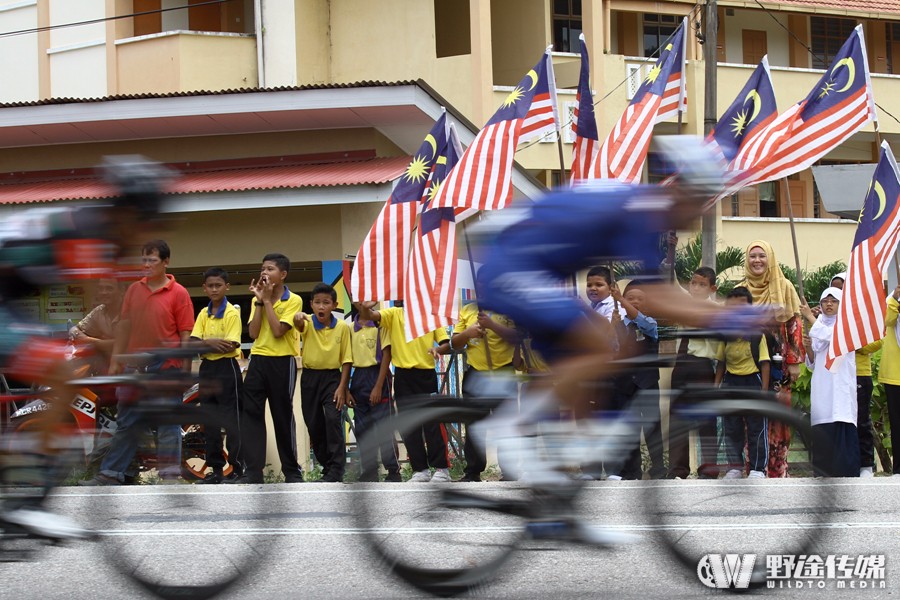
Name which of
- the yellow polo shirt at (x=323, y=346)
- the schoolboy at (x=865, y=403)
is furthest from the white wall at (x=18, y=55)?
the schoolboy at (x=865, y=403)

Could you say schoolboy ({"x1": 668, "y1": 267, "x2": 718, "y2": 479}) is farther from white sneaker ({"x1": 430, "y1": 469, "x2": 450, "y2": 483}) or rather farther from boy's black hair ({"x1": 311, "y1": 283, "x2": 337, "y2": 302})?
boy's black hair ({"x1": 311, "y1": 283, "x2": 337, "y2": 302})

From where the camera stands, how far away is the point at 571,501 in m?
4.83

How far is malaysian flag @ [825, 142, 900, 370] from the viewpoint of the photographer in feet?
35.9

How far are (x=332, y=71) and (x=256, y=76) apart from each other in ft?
6.77

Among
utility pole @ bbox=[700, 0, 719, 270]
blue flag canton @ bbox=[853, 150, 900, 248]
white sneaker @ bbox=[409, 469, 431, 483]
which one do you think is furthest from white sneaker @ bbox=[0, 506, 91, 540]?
utility pole @ bbox=[700, 0, 719, 270]

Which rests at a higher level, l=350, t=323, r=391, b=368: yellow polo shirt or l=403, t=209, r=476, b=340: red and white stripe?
l=403, t=209, r=476, b=340: red and white stripe

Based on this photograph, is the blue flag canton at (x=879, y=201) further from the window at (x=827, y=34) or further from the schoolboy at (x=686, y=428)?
the window at (x=827, y=34)

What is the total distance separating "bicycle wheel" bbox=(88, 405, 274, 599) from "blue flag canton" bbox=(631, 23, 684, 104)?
9.01 meters

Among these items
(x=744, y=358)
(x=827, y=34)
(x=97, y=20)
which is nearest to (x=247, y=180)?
(x=97, y=20)

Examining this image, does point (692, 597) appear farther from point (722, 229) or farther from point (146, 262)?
point (722, 229)

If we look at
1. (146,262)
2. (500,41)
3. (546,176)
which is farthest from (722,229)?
(146,262)

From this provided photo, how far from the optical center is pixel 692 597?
4887 mm

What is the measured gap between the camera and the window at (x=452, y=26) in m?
26.6

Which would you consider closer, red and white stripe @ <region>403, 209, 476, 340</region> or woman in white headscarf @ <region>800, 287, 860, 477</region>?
woman in white headscarf @ <region>800, 287, 860, 477</region>
